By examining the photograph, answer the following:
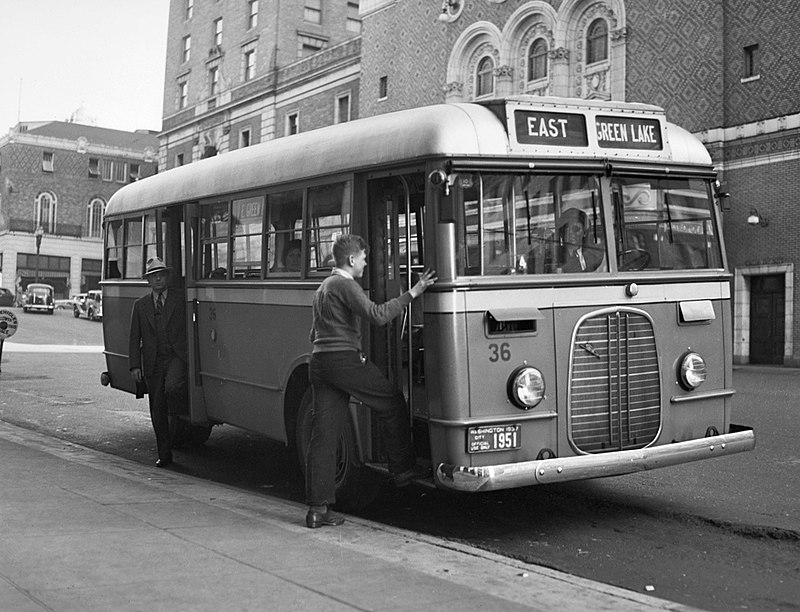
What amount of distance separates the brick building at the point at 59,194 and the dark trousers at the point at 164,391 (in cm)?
7941

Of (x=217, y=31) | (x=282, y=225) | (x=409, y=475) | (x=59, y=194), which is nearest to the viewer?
(x=409, y=475)

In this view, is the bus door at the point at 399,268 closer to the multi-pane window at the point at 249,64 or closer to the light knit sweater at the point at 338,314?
the light knit sweater at the point at 338,314

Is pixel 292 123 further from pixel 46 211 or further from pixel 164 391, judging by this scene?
pixel 46 211

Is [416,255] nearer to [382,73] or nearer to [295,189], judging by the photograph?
[295,189]

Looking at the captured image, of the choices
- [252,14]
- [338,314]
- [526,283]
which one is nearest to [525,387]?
[526,283]

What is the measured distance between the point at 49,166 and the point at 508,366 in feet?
300

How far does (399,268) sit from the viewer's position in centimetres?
734

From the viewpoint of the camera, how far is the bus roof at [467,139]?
6.70 metres

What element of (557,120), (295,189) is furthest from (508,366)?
(295,189)

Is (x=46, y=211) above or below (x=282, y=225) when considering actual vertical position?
above

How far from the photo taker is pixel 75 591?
500cm

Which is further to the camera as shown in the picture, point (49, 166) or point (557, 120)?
point (49, 166)

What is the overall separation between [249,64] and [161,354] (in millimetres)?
49310

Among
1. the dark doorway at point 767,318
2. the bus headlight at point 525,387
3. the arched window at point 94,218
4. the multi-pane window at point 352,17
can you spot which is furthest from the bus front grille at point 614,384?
the arched window at point 94,218
